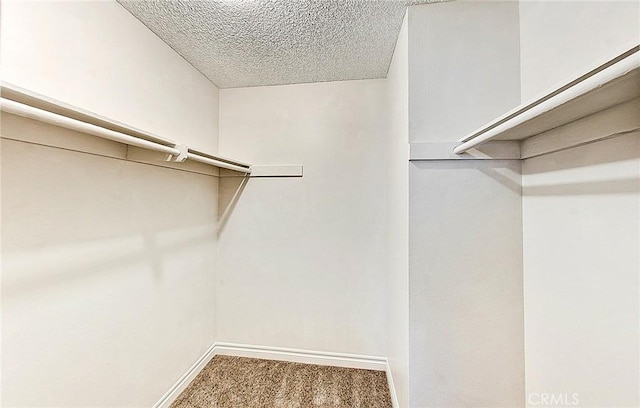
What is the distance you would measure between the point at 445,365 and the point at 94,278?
5.64 feet

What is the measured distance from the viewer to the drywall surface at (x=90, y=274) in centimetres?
104

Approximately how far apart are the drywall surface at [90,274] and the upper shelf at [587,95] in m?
1.69

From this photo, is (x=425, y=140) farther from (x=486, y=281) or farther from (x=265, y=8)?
(x=265, y=8)

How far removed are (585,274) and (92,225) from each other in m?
2.00

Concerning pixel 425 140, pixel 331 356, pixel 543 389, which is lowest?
pixel 331 356

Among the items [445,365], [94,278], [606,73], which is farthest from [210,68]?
[445,365]

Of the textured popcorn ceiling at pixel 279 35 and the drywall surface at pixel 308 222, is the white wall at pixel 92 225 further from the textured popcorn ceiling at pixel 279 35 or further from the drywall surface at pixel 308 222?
the drywall surface at pixel 308 222

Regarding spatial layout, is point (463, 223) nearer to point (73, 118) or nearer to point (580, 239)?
point (580, 239)

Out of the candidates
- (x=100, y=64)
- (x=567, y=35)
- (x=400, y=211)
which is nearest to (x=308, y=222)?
(x=400, y=211)

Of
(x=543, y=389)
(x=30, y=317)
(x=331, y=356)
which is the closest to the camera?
(x=30, y=317)

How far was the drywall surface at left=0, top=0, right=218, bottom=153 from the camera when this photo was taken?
106cm

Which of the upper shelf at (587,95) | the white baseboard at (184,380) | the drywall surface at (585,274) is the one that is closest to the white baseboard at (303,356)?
the white baseboard at (184,380)

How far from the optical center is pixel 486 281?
1.37m

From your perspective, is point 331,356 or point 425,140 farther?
point 331,356
